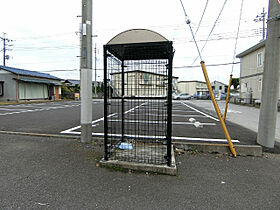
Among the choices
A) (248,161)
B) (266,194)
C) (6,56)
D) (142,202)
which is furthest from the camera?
(6,56)

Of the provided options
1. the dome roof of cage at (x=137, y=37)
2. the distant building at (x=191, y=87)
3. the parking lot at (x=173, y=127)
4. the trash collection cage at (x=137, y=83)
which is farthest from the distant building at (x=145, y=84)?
the distant building at (x=191, y=87)

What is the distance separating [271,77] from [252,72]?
1646cm

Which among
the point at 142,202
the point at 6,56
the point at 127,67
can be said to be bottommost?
the point at 142,202

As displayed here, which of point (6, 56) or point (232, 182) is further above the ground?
point (6, 56)

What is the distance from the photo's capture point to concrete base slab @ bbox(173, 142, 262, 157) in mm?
3082

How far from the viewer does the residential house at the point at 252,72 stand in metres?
14.9

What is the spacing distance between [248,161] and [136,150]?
7.13 ft

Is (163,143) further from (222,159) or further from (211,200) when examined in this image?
(211,200)

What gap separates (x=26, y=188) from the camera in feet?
6.57

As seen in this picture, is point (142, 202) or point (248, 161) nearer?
point (142, 202)

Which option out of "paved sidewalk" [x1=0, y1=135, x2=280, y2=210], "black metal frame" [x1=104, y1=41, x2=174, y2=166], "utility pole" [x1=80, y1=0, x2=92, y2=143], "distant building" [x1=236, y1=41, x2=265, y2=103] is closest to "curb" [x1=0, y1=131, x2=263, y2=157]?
"paved sidewalk" [x1=0, y1=135, x2=280, y2=210]

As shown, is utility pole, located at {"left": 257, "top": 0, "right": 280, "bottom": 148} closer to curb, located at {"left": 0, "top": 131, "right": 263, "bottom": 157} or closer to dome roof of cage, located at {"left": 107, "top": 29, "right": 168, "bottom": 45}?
curb, located at {"left": 0, "top": 131, "right": 263, "bottom": 157}

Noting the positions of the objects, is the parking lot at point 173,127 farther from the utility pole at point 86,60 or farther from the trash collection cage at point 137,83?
the utility pole at point 86,60

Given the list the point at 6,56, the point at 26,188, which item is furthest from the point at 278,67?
the point at 6,56
